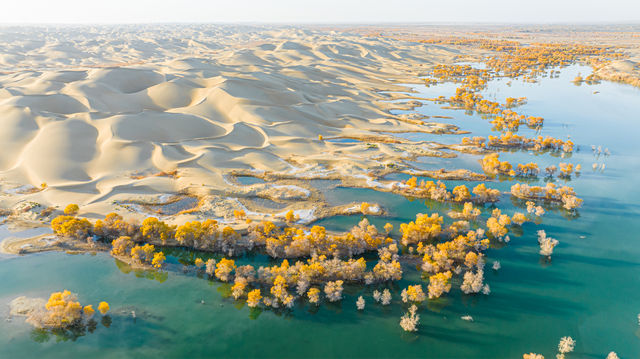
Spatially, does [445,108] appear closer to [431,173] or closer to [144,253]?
[431,173]

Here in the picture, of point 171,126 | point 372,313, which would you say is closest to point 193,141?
point 171,126

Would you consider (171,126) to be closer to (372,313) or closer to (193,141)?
(193,141)

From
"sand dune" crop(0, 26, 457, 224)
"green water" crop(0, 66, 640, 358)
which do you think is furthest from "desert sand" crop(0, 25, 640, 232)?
"green water" crop(0, 66, 640, 358)

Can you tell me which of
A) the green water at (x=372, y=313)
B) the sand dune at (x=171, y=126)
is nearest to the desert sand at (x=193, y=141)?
the sand dune at (x=171, y=126)

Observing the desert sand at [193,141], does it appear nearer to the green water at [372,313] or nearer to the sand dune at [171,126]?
the sand dune at [171,126]

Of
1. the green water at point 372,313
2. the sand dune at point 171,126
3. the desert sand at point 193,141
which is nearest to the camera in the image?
the green water at point 372,313

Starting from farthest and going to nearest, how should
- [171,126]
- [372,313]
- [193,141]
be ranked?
[171,126] → [193,141] → [372,313]

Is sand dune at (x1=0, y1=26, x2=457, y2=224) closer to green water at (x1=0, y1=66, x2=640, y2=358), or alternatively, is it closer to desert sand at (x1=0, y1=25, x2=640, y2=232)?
desert sand at (x1=0, y1=25, x2=640, y2=232)

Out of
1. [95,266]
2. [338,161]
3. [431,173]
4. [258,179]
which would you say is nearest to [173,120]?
[258,179]

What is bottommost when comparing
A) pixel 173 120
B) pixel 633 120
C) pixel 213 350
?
pixel 213 350
